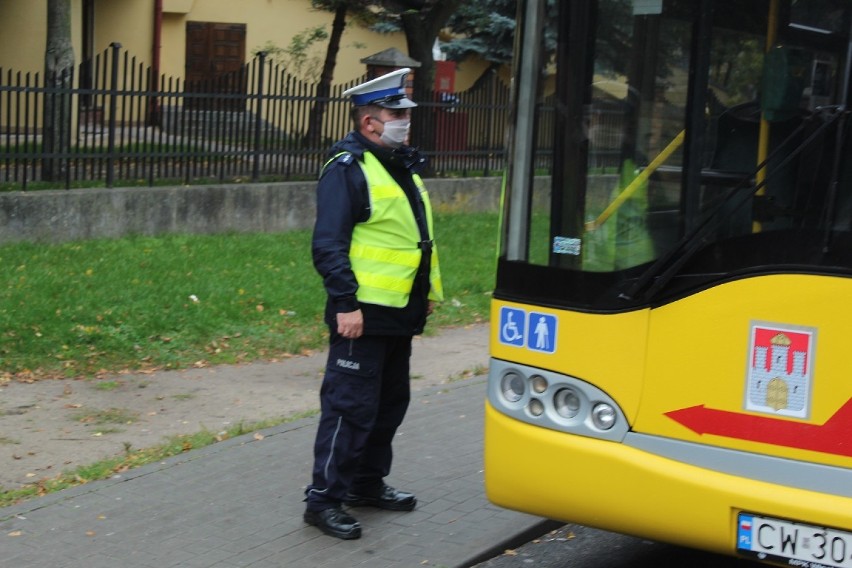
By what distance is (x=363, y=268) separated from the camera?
522 cm

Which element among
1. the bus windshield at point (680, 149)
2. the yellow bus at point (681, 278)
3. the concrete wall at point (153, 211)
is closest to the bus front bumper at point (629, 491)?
the yellow bus at point (681, 278)

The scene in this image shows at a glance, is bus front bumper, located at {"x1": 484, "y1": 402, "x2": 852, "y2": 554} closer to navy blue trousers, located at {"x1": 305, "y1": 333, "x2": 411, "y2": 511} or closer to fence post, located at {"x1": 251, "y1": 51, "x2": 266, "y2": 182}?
navy blue trousers, located at {"x1": 305, "y1": 333, "x2": 411, "y2": 511}

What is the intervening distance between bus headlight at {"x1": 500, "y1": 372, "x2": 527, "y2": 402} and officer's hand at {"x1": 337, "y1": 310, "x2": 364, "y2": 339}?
700 millimetres

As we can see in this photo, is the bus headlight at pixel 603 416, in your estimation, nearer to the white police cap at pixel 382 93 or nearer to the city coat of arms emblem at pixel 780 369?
the city coat of arms emblem at pixel 780 369

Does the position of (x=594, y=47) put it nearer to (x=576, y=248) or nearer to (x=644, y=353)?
(x=576, y=248)

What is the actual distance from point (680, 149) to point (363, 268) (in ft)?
4.82

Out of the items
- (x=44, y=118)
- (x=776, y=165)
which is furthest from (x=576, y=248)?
(x=44, y=118)

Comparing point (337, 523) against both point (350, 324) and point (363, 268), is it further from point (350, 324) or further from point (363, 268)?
point (363, 268)

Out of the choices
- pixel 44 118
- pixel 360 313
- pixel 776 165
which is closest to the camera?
pixel 776 165

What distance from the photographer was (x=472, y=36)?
26.9 metres

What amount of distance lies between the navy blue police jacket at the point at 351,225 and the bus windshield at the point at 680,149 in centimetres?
70

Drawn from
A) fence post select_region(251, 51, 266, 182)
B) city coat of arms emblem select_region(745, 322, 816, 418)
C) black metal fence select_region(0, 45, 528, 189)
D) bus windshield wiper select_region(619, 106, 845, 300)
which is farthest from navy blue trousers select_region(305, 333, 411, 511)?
fence post select_region(251, 51, 266, 182)

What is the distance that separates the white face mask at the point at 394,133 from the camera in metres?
5.27

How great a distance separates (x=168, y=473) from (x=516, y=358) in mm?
2280
